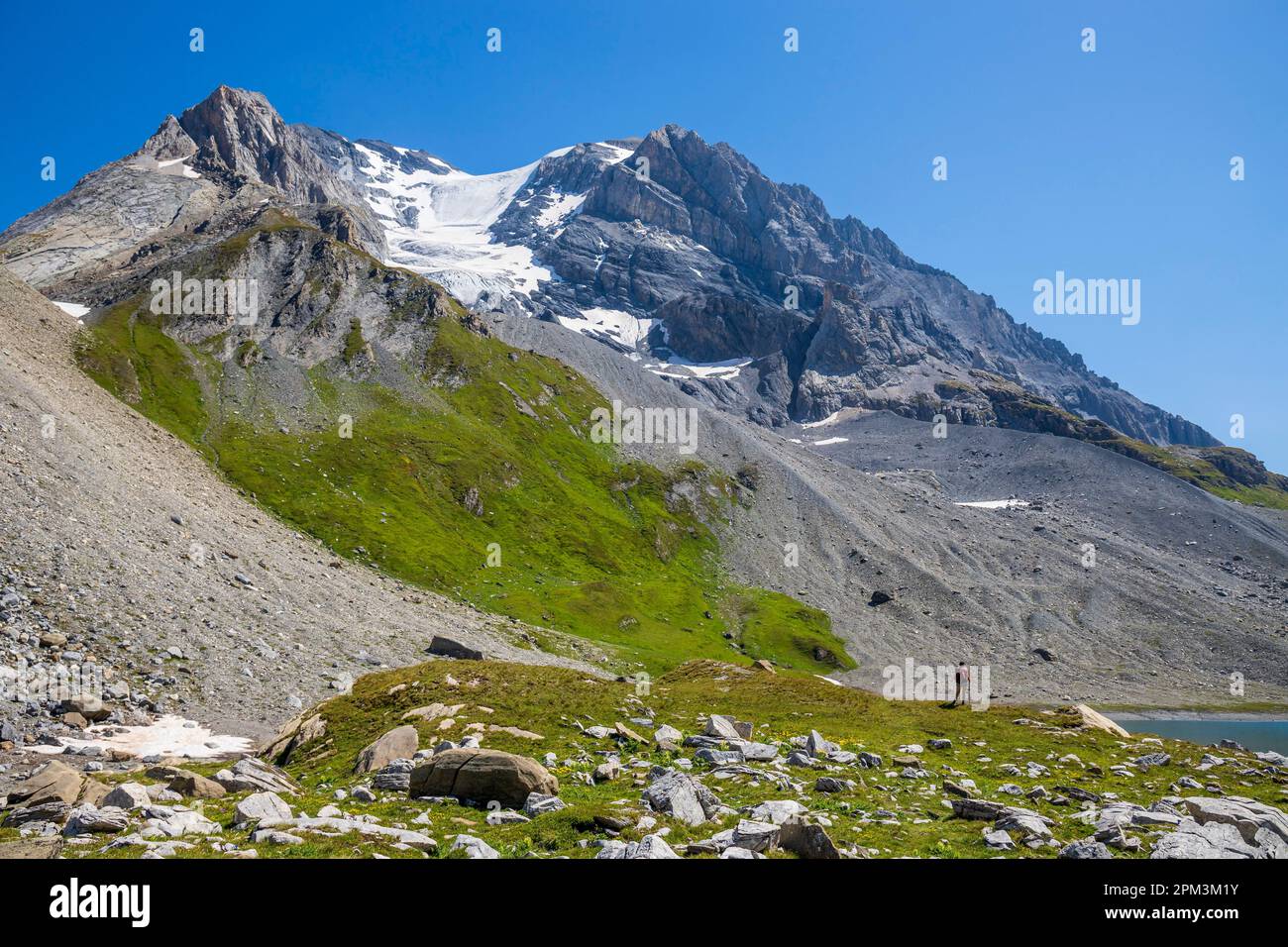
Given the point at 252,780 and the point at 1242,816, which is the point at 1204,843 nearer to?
the point at 1242,816

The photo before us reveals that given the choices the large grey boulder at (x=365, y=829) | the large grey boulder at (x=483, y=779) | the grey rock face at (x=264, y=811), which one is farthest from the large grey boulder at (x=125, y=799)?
the large grey boulder at (x=483, y=779)

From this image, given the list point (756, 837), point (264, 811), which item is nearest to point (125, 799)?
point (264, 811)

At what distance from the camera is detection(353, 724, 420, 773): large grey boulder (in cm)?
2459

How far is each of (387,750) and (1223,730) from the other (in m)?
153

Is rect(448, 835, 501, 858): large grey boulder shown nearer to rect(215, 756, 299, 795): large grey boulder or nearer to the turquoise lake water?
rect(215, 756, 299, 795): large grey boulder

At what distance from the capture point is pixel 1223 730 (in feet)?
406

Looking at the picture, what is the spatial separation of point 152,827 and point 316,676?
34.0 metres

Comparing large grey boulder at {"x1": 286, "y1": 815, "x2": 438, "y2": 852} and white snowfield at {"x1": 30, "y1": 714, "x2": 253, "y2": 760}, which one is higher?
large grey boulder at {"x1": 286, "y1": 815, "x2": 438, "y2": 852}

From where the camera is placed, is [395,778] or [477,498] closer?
[395,778]

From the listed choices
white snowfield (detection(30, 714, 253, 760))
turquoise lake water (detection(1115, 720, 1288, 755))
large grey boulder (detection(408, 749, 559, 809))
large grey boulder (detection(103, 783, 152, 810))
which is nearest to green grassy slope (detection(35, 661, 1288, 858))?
large grey boulder (detection(408, 749, 559, 809))

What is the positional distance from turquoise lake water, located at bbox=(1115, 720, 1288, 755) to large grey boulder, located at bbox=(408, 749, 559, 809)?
123m

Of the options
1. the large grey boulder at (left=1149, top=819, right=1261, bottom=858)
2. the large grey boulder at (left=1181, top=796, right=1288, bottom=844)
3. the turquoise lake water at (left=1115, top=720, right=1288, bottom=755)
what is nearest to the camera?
the large grey boulder at (left=1149, top=819, right=1261, bottom=858)

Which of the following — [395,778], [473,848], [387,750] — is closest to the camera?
[473,848]
